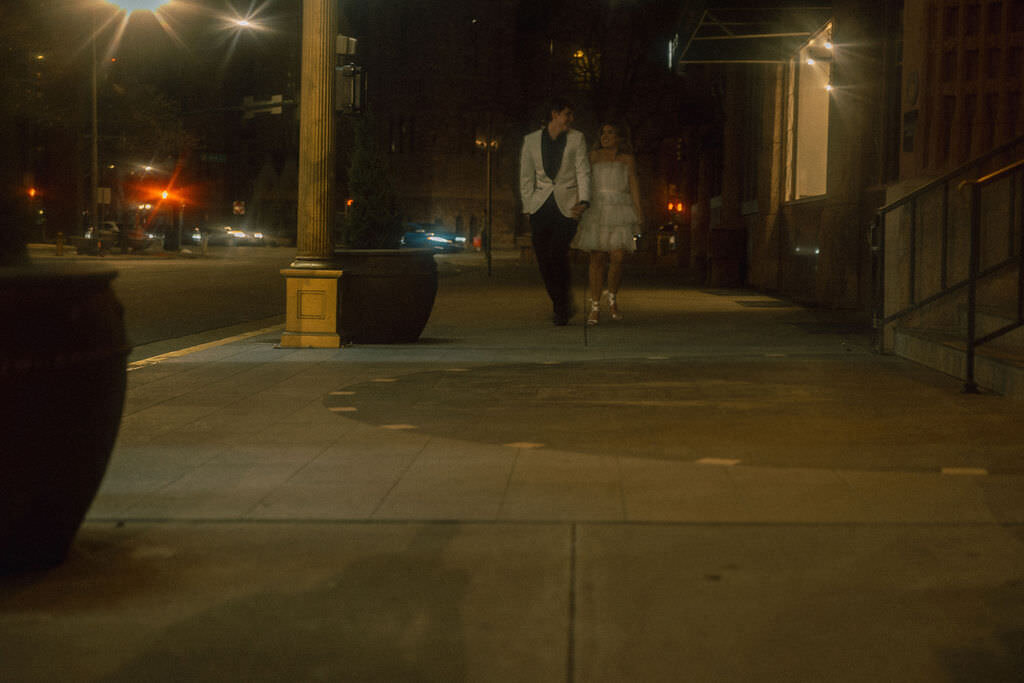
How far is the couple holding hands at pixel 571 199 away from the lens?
43.8 feet

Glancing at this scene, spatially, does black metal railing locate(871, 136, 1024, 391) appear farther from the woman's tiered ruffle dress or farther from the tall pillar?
the tall pillar

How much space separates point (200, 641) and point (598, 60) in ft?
150

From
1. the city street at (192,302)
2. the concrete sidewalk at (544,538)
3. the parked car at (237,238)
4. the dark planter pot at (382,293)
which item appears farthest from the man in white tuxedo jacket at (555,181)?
the parked car at (237,238)

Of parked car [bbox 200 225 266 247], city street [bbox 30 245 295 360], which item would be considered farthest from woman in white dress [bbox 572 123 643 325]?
parked car [bbox 200 225 266 247]

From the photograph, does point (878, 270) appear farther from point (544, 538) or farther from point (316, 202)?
point (544, 538)

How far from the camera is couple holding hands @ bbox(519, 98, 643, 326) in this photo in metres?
13.3

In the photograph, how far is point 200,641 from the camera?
3844mm

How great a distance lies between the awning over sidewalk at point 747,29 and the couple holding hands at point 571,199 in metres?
5.15

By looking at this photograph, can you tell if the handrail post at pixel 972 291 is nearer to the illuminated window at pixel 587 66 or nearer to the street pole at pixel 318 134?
the street pole at pixel 318 134

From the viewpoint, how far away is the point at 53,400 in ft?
13.7

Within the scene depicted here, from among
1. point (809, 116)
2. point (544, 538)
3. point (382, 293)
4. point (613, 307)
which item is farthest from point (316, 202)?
point (809, 116)

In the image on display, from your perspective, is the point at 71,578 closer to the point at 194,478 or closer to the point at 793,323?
the point at 194,478

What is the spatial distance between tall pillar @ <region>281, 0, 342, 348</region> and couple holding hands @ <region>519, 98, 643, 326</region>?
6.74 feet

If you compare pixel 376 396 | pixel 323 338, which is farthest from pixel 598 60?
pixel 376 396
